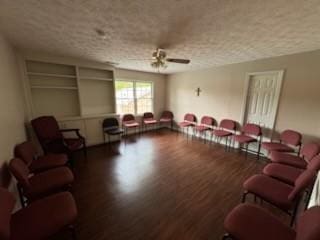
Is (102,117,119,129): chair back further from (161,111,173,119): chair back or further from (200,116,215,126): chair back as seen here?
(200,116,215,126): chair back

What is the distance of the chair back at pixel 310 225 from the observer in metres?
0.86

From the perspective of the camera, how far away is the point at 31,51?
9.72 feet

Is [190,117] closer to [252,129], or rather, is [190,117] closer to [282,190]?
[252,129]

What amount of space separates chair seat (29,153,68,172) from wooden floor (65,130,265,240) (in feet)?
1.69

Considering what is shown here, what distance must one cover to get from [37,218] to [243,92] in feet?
14.8

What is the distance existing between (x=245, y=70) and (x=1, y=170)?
493 centimetres

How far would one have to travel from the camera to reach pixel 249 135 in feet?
12.2

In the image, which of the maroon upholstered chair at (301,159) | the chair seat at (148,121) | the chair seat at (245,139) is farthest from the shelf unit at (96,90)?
the maroon upholstered chair at (301,159)

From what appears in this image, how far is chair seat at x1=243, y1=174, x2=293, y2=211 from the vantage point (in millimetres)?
1438

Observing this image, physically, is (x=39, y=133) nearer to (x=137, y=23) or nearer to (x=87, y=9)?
(x=87, y=9)

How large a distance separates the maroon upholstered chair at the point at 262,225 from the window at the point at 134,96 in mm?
4518

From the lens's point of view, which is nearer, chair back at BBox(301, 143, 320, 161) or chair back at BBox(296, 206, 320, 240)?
chair back at BBox(296, 206, 320, 240)

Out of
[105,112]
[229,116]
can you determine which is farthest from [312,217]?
[105,112]

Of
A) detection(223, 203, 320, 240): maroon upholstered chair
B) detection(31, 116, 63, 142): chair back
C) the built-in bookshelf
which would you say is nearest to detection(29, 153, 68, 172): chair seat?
detection(31, 116, 63, 142): chair back
